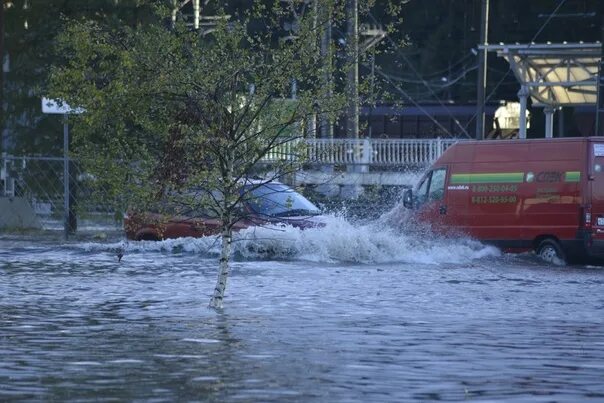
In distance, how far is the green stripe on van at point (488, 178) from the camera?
26578 millimetres

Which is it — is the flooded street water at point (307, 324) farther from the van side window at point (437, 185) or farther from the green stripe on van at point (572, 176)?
the green stripe on van at point (572, 176)

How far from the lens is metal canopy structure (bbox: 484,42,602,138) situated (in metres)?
42.2

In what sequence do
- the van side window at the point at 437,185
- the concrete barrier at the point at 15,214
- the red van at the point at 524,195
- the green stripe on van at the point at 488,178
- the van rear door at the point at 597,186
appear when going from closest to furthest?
the van rear door at the point at 597,186 → the red van at the point at 524,195 → the green stripe on van at the point at 488,178 → the van side window at the point at 437,185 → the concrete barrier at the point at 15,214

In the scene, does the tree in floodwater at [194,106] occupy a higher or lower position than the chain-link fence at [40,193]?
higher

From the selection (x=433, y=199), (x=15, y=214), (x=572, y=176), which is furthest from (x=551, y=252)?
(x=15, y=214)

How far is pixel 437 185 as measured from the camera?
27.9 metres

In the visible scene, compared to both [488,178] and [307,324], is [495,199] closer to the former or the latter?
[488,178]

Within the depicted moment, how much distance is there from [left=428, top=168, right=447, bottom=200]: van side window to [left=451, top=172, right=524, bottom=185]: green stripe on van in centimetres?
29

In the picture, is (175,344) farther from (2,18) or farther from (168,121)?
(2,18)

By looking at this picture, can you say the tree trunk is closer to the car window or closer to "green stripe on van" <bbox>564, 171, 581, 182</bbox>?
"green stripe on van" <bbox>564, 171, 581, 182</bbox>

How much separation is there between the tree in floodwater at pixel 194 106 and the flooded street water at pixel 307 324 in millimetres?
1503

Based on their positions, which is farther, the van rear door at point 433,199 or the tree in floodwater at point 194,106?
the van rear door at point 433,199

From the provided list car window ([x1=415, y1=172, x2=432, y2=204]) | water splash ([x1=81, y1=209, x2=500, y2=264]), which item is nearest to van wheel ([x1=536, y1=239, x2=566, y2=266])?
water splash ([x1=81, y1=209, x2=500, y2=264])

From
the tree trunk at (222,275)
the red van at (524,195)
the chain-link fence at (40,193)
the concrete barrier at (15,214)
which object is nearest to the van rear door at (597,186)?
the red van at (524,195)
